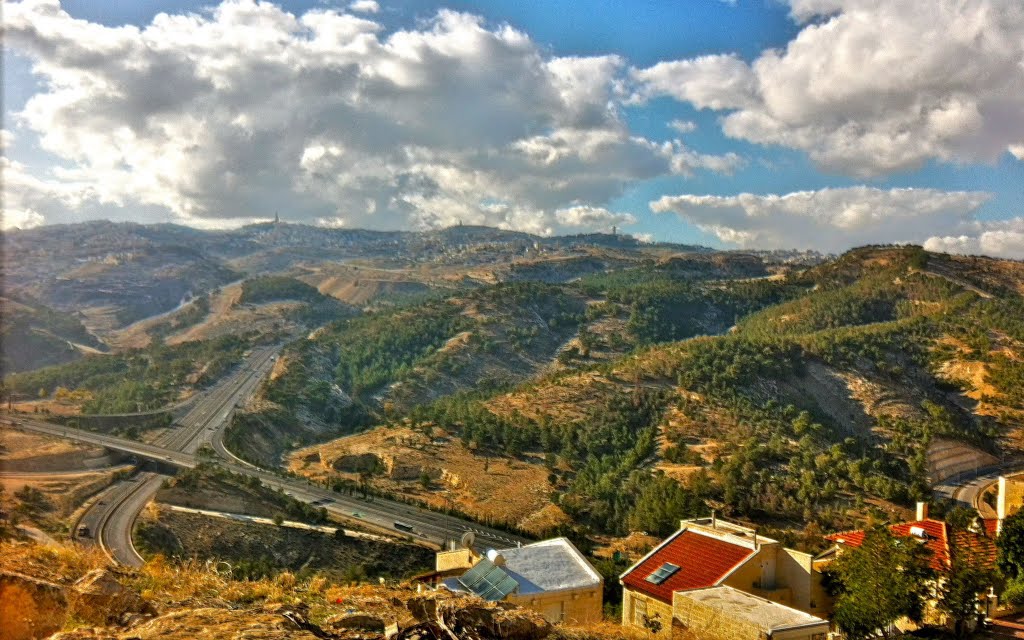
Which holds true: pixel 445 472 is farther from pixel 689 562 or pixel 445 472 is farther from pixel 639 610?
pixel 639 610

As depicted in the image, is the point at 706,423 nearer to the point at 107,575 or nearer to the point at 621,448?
the point at 621,448

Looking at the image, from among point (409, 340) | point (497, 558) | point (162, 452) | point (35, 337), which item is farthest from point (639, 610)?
point (35, 337)

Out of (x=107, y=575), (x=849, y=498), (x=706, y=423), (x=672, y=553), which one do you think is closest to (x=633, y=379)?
(x=706, y=423)

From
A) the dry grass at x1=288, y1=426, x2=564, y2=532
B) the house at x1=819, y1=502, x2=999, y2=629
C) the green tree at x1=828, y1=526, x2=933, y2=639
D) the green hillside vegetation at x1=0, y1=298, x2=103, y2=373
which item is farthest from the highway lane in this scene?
the green hillside vegetation at x1=0, y1=298, x2=103, y2=373

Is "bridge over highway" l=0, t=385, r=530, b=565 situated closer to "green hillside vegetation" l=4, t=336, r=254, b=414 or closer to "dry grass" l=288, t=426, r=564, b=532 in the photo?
"dry grass" l=288, t=426, r=564, b=532

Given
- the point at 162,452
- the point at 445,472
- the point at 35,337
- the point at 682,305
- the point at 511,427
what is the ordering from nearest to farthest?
1. the point at 445,472
2. the point at 162,452
3. the point at 511,427
4. the point at 35,337
5. the point at 682,305

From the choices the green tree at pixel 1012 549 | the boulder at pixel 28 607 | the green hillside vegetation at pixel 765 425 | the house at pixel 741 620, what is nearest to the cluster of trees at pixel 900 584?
the green tree at pixel 1012 549

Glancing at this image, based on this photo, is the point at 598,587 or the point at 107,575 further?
the point at 598,587
